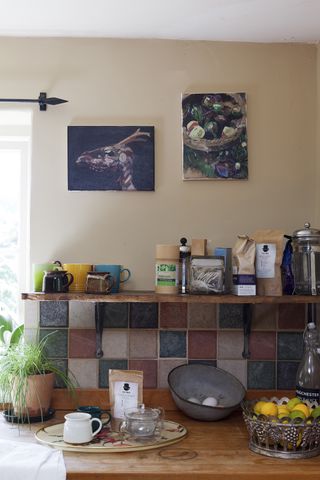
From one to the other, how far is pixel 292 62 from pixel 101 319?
129 cm

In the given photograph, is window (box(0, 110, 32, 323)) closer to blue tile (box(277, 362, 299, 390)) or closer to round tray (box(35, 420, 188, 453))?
round tray (box(35, 420, 188, 453))

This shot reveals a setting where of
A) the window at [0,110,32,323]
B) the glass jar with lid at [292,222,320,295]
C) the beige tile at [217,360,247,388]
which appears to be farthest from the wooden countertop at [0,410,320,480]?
the window at [0,110,32,323]

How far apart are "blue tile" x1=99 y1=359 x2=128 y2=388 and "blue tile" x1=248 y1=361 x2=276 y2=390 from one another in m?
0.50

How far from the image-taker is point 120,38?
102 inches

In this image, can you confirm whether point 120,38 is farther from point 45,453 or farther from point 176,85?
point 45,453

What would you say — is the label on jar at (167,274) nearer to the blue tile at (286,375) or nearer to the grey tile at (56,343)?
the grey tile at (56,343)

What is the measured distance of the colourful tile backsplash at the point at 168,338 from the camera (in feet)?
8.22

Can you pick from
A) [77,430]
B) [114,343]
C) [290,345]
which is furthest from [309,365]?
[77,430]

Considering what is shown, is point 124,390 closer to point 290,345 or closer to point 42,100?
point 290,345

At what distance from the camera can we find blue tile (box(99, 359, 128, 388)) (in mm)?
2498

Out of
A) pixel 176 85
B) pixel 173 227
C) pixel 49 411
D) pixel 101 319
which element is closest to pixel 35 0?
pixel 176 85

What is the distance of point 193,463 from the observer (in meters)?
1.87

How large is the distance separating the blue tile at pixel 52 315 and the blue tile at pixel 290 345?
33.6 inches

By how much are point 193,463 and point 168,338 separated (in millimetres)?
699
